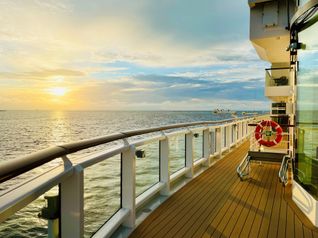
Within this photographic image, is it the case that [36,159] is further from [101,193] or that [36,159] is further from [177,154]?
[177,154]

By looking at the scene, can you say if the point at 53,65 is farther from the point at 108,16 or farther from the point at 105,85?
the point at 108,16

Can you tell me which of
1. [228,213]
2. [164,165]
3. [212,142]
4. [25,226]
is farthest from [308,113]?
[25,226]

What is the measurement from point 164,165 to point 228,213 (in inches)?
36.6

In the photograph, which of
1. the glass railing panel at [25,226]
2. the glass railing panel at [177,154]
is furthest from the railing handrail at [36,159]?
the glass railing panel at [177,154]

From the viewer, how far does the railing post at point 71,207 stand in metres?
1.52

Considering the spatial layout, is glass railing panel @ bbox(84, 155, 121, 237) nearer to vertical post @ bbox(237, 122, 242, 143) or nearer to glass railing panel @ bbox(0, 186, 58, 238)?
glass railing panel @ bbox(0, 186, 58, 238)

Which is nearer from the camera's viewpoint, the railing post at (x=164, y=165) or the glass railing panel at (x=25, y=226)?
the glass railing panel at (x=25, y=226)

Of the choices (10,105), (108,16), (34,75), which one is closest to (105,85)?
(34,75)

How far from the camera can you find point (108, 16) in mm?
11938

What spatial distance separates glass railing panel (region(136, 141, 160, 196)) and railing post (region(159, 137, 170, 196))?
6cm

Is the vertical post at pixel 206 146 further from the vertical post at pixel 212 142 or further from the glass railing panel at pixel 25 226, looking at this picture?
the glass railing panel at pixel 25 226

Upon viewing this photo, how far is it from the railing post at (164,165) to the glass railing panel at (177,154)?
408mm

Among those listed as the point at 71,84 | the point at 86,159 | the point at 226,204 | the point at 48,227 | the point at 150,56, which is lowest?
the point at 226,204

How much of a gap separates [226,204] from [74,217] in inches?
81.6
